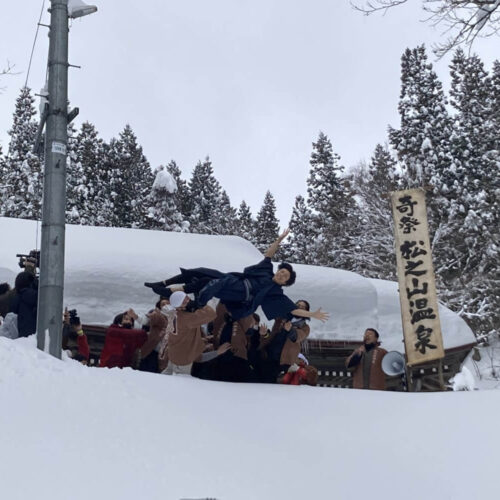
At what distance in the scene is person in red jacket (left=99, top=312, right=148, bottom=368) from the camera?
6.46m

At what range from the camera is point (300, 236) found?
34.9m

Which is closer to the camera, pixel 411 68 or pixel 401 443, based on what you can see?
pixel 401 443

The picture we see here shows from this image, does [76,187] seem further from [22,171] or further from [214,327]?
[214,327]

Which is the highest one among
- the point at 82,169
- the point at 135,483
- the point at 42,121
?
the point at 82,169

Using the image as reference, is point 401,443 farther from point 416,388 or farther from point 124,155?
point 124,155

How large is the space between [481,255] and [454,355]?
14.7 metres

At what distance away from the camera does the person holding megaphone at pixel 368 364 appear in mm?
7625

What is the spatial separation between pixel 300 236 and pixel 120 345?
28.8 metres

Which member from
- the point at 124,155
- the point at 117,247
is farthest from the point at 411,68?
the point at 117,247

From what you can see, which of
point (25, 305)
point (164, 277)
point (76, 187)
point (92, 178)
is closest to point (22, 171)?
point (76, 187)

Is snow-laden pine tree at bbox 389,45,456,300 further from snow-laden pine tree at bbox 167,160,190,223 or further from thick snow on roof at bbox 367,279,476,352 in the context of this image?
snow-laden pine tree at bbox 167,160,190,223

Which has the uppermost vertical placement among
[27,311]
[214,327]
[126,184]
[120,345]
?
[126,184]

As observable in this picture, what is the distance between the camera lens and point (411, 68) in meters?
26.9

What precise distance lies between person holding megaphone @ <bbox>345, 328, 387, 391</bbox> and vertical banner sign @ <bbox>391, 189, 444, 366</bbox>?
1.66 m
